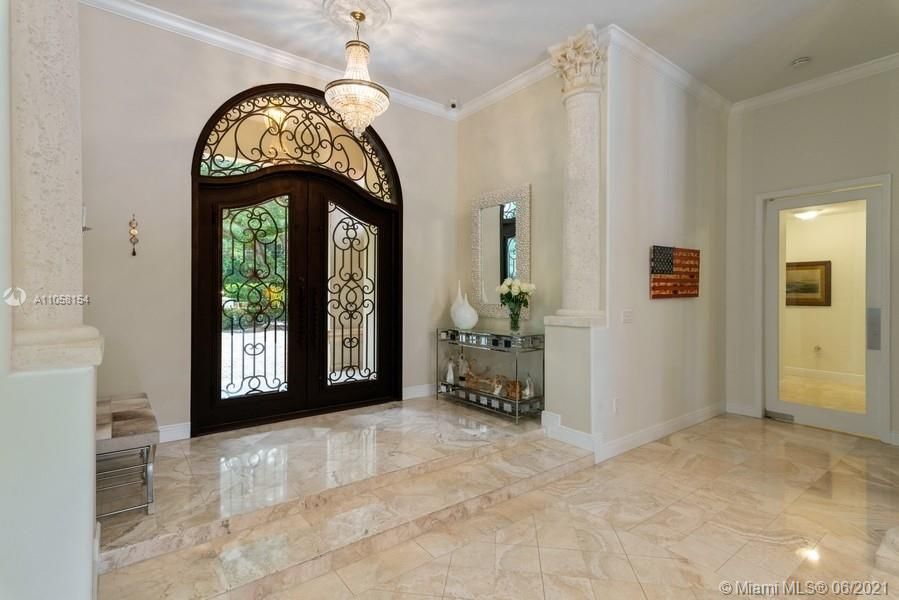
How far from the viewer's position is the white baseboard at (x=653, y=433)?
12.2ft

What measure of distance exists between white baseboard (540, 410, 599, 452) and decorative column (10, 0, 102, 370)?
3337 mm

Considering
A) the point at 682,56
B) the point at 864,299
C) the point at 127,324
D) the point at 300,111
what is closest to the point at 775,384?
the point at 864,299

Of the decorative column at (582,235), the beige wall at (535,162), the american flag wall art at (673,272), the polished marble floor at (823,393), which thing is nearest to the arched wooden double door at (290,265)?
the beige wall at (535,162)

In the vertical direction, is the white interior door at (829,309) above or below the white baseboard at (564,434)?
above

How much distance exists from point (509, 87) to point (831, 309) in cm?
412

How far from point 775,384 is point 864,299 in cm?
119

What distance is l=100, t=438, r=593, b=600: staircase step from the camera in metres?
2.03

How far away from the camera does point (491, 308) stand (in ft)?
16.0

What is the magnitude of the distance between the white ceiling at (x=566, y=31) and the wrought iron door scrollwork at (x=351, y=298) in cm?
159

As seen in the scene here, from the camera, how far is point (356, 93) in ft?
10.1

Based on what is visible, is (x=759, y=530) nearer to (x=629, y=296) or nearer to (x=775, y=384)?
(x=629, y=296)

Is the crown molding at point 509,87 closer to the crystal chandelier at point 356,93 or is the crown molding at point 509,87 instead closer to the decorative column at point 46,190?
the crystal chandelier at point 356,93

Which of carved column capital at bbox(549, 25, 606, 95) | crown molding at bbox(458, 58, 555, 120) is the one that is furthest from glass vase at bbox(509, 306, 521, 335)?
crown molding at bbox(458, 58, 555, 120)

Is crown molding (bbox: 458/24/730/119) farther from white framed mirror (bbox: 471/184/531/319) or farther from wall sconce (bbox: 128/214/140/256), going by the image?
wall sconce (bbox: 128/214/140/256)
